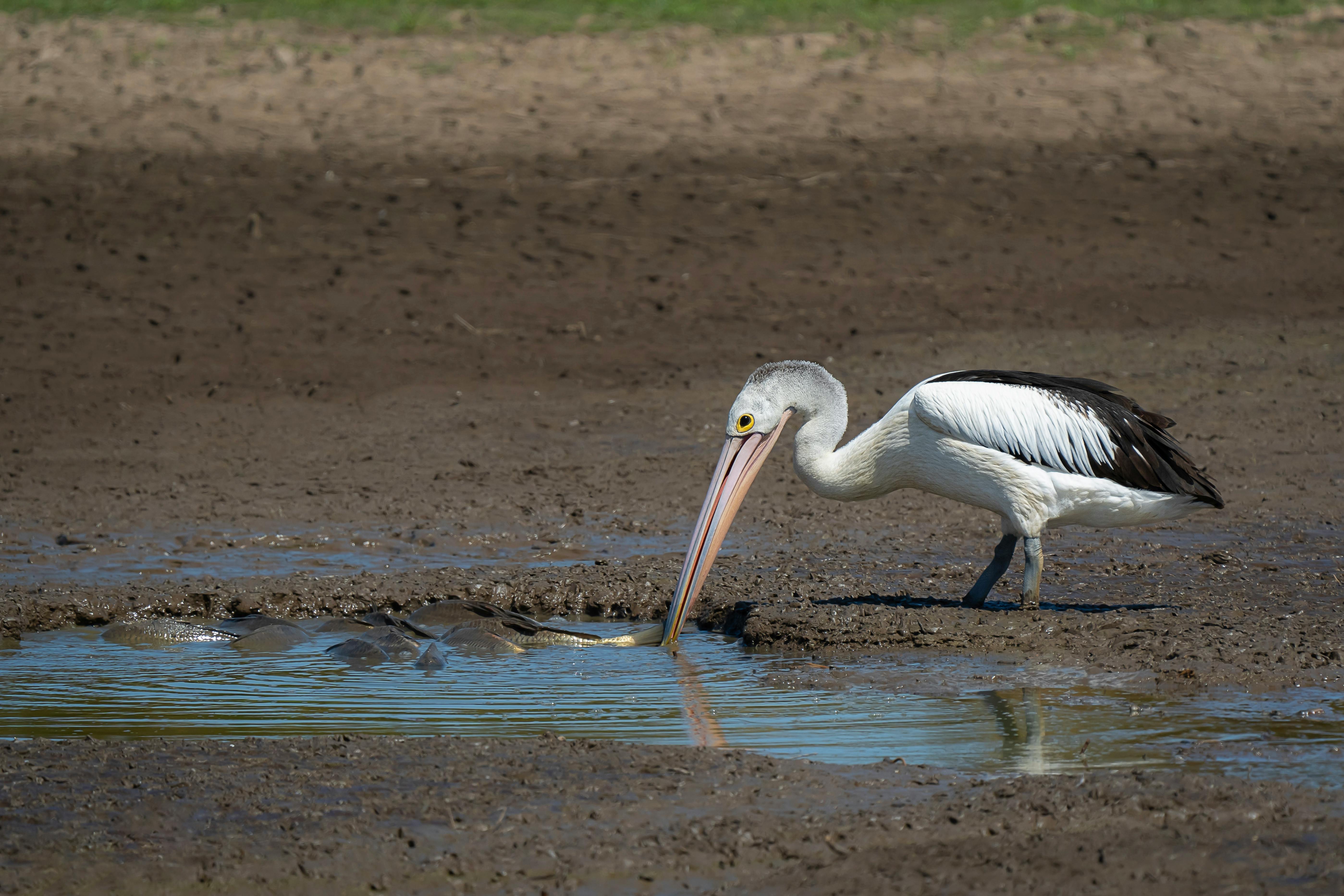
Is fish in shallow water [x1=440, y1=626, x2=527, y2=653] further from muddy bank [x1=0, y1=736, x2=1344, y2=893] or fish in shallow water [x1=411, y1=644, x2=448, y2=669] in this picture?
muddy bank [x1=0, y1=736, x2=1344, y2=893]

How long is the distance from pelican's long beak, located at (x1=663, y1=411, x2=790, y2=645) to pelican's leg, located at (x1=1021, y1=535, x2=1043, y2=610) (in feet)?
3.44

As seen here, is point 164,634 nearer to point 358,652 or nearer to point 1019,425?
point 358,652

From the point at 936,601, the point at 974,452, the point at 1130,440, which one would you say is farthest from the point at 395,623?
the point at 1130,440

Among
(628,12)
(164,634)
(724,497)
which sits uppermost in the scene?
(628,12)

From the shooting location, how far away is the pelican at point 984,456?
6.41 metres

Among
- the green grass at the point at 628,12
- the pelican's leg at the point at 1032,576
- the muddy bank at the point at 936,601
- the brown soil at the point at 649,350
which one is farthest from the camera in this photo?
the green grass at the point at 628,12

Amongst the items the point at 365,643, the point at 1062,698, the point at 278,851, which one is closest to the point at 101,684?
the point at 365,643

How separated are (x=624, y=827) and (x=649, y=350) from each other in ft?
24.3

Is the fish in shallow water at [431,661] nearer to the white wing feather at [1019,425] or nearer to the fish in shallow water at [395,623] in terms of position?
the fish in shallow water at [395,623]

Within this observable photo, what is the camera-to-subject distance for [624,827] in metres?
4.20

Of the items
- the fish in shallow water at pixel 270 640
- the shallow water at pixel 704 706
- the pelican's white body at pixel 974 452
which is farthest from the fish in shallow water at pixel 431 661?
the pelican's white body at pixel 974 452

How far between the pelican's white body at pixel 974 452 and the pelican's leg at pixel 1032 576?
39 millimetres

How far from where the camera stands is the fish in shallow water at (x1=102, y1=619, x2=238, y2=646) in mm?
6578

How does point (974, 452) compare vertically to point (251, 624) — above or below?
above
